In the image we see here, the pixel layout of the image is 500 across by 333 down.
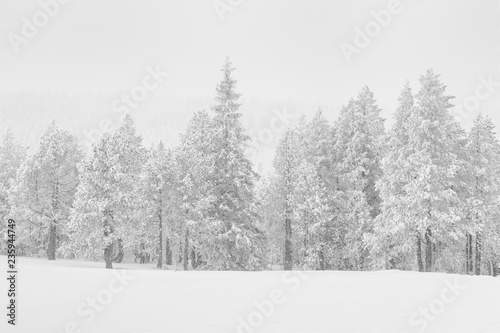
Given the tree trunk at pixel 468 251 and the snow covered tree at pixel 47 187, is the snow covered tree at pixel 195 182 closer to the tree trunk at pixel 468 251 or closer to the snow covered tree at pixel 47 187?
the snow covered tree at pixel 47 187

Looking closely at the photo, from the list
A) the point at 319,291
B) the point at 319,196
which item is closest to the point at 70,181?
the point at 319,196

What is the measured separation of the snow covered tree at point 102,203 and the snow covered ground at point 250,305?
48.7 ft

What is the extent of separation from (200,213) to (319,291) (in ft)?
56.5

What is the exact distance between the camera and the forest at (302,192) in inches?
1158

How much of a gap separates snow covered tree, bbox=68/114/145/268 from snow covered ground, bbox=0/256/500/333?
14.8 m

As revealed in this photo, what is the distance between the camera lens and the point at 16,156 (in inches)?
1813

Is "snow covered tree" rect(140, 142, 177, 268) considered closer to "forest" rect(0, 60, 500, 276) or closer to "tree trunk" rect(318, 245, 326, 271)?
"forest" rect(0, 60, 500, 276)

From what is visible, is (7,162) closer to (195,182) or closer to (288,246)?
(195,182)

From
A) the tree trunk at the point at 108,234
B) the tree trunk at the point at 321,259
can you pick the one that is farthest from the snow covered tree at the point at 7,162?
the tree trunk at the point at 321,259

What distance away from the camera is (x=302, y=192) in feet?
119

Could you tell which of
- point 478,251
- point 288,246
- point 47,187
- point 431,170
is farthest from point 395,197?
point 47,187

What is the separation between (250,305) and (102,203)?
22839 millimetres

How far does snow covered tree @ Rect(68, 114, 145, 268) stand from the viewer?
1304 inches

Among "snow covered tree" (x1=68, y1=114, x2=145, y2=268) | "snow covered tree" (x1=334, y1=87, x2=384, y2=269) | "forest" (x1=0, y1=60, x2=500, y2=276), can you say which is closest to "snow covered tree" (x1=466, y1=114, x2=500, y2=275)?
"forest" (x1=0, y1=60, x2=500, y2=276)
